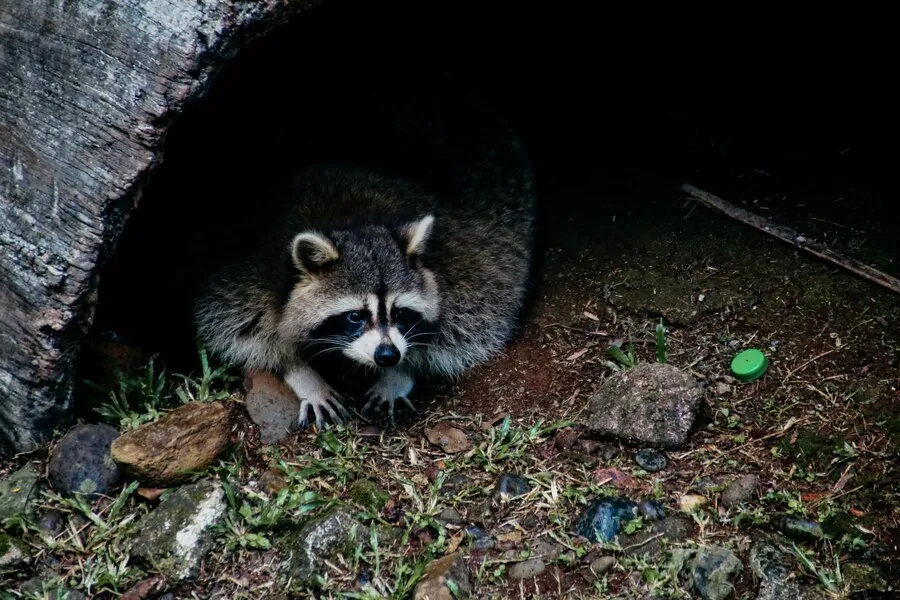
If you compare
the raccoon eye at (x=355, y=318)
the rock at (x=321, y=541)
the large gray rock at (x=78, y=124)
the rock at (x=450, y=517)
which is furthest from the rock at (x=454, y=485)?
the large gray rock at (x=78, y=124)

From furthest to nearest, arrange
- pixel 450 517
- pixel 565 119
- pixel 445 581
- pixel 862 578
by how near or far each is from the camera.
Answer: pixel 565 119 < pixel 450 517 < pixel 445 581 < pixel 862 578

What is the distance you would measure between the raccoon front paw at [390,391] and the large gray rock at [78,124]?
1.18m

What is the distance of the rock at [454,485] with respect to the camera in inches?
119

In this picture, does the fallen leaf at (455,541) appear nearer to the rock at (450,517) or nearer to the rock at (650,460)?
the rock at (450,517)

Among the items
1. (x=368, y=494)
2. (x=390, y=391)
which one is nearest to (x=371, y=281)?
(x=390, y=391)

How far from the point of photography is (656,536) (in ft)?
8.75

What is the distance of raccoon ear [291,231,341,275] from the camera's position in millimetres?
3186

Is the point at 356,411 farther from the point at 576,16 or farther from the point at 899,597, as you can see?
the point at 576,16

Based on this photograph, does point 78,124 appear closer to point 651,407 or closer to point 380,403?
point 380,403

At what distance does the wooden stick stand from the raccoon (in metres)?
0.84

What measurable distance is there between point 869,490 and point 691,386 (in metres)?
0.66

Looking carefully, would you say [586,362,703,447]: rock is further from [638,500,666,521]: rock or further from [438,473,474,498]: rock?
[438,473,474,498]: rock

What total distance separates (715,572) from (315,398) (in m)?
1.76

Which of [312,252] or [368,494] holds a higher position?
[312,252]
